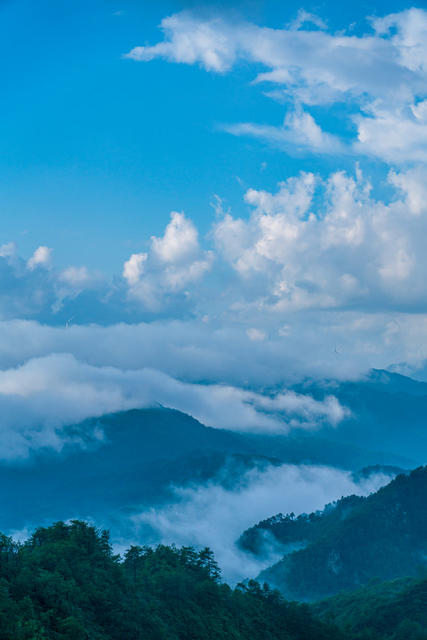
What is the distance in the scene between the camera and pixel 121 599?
71938 millimetres

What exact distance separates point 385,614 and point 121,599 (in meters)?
97.4

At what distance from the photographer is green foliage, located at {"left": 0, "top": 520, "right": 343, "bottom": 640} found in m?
56.2

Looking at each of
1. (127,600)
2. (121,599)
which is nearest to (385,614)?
(127,600)

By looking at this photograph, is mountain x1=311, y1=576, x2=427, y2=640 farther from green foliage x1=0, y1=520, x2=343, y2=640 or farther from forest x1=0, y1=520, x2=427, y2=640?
green foliage x1=0, y1=520, x2=343, y2=640

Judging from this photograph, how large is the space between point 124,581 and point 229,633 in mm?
16503

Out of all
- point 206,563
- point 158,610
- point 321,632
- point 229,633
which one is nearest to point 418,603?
point 321,632

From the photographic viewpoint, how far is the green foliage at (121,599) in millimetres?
56228

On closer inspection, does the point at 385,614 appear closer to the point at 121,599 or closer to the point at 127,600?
the point at 127,600

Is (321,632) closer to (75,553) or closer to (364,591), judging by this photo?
(75,553)

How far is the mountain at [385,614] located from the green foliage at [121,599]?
25.3m

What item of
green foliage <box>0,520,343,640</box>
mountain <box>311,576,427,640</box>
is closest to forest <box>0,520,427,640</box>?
green foliage <box>0,520,343,640</box>

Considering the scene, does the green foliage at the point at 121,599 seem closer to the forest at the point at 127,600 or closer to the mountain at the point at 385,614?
the forest at the point at 127,600

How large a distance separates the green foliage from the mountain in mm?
25339

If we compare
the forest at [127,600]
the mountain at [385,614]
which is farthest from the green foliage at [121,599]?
the mountain at [385,614]
